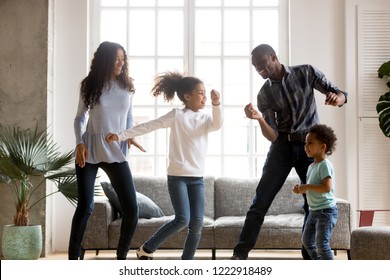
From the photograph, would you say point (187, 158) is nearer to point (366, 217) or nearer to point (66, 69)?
point (366, 217)

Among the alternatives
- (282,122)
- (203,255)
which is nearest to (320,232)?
(282,122)

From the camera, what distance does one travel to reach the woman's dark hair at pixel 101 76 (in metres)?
3.38

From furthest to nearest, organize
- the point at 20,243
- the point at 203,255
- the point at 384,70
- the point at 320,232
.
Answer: the point at 384,70
the point at 203,255
the point at 20,243
the point at 320,232

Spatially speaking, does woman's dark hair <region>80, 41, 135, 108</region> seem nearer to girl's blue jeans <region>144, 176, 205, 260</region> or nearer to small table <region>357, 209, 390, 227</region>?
girl's blue jeans <region>144, 176, 205, 260</region>

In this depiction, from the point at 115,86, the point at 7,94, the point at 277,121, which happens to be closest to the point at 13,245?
the point at 7,94

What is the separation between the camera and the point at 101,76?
11.2ft

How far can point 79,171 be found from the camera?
3316 millimetres

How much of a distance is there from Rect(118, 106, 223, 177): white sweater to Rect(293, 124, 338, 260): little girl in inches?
21.0

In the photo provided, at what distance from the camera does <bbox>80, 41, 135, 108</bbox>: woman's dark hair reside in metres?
3.38

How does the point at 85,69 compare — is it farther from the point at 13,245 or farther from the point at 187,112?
the point at 187,112

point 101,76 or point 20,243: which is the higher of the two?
point 101,76

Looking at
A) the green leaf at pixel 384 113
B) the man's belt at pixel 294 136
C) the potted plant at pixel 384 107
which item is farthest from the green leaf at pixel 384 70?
the man's belt at pixel 294 136

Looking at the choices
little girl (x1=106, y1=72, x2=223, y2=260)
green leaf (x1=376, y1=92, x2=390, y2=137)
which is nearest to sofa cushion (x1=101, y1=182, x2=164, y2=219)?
little girl (x1=106, y1=72, x2=223, y2=260)

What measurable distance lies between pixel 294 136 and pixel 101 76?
3.55 ft
